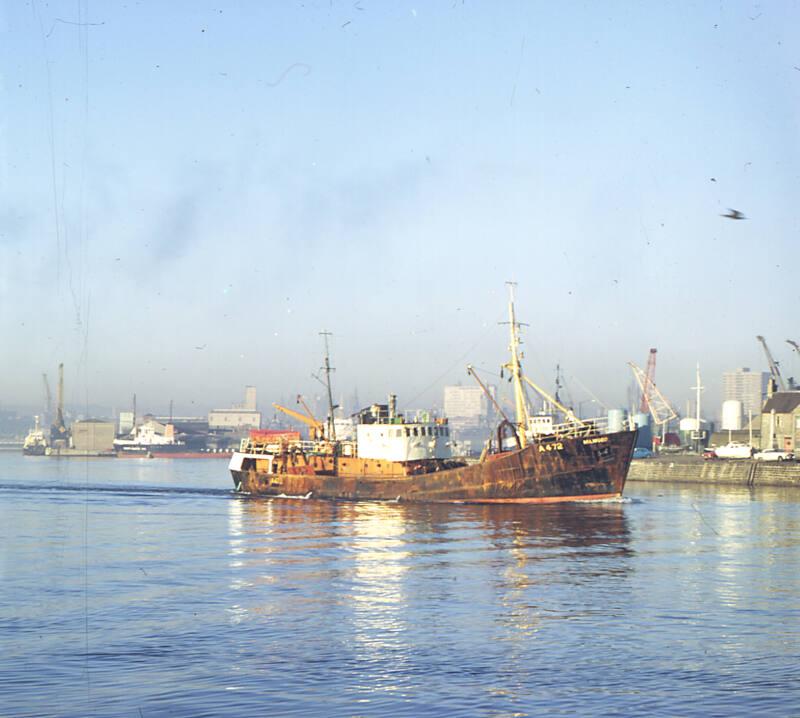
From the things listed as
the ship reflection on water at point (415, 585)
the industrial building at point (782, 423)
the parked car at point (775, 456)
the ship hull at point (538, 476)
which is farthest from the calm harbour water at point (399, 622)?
the industrial building at point (782, 423)

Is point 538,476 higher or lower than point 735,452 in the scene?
higher

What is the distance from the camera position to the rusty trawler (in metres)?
85.6

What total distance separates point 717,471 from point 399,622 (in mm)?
105826

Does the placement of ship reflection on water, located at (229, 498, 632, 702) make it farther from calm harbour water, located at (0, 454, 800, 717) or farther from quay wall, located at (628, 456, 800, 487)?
quay wall, located at (628, 456, 800, 487)

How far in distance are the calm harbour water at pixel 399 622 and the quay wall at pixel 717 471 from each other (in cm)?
6185

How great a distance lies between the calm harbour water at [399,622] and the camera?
77.4ft

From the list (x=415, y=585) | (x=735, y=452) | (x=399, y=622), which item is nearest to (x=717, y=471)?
(x=735, y=452)

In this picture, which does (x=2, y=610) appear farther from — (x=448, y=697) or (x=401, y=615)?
(x=448, y=697)

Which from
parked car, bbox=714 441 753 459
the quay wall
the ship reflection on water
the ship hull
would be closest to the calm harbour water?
the ship reflection on water

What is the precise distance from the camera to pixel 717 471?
130 meters

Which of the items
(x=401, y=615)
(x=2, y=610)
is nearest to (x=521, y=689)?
(x=401, y=615)

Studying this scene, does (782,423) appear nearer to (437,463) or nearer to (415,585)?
(437,463)

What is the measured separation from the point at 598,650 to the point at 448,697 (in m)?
6.23

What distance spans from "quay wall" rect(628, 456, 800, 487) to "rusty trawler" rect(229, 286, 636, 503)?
35931mm
